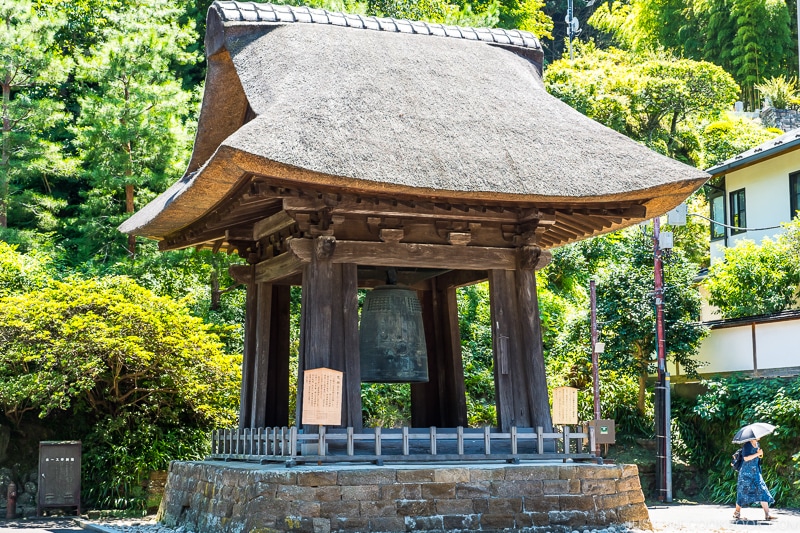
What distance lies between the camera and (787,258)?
2211 cm

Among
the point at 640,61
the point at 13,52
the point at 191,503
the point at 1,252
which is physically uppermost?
the point at 640,61

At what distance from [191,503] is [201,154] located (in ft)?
16.4

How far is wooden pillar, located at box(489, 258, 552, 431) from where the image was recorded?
41.3 ft

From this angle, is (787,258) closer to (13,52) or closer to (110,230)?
(110,230)

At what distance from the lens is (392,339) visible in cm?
1280

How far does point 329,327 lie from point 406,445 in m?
1.66

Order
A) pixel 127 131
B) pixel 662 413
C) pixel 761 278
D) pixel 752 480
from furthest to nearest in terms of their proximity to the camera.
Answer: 1. pixel 127 131
2. pixel 761 278
3. pixel 662 413
4. pixel 752 480

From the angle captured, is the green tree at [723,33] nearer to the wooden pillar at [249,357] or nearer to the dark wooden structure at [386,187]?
the dark wooden structure at [386,187]

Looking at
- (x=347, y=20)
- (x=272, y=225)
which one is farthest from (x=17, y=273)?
(x=272, y=225)

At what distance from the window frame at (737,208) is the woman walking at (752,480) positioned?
13335mm

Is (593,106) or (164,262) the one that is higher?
(593,106)

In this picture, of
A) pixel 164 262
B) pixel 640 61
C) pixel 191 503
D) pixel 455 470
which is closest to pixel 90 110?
pixel 164 262

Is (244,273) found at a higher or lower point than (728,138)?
lower

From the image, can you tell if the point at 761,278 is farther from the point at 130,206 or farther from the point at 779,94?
the point at 779,94
